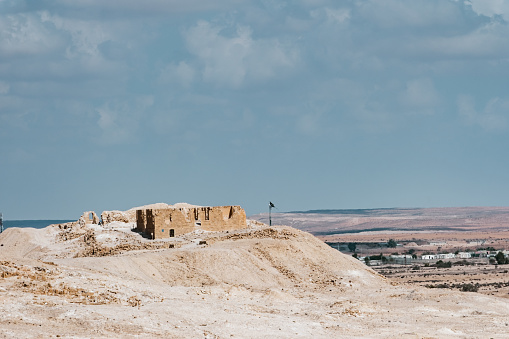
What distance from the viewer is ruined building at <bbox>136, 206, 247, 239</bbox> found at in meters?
45.4

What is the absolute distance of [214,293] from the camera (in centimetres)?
3155

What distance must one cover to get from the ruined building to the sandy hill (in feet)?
3.16

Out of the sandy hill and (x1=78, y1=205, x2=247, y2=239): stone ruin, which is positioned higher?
(x1=78, y1=205, x2=247, y2=239): stone ruin

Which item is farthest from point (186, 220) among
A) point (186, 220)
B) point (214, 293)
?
point (214, 293)

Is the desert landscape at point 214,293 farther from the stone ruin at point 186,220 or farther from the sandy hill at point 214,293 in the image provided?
the stone ruin at point 186,220

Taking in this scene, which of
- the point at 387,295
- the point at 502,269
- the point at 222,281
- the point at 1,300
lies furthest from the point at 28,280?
the point at 502,269

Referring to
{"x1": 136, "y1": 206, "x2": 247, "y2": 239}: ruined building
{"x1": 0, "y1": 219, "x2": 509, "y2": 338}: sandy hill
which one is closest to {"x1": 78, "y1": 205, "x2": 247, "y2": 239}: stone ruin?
{"x1": 136, "y1": 206, "x2": 247, "y2": 239}: ruined building

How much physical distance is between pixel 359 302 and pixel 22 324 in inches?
605

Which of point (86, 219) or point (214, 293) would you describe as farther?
point (86, 219)

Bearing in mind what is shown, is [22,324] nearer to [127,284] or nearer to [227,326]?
[227,326]

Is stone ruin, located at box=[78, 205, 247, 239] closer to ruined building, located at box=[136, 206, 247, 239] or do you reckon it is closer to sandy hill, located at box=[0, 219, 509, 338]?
ruined building, located at box=[136, 206, 247, 239]

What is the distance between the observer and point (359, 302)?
33.1m

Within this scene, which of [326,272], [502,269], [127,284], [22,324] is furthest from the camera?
[502,269]

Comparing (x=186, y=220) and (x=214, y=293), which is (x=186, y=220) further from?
(x=214, y=293)
